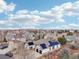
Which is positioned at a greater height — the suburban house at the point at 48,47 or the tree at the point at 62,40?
the tree at the point at 62,40

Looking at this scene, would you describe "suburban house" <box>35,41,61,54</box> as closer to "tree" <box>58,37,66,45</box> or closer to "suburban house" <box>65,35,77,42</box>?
"tree" <box>58,37,66,45</box>

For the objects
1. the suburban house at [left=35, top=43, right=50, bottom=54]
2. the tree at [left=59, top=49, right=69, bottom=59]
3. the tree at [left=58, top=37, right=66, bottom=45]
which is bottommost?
the tree at [left=59, top=49, right=69, bottom=59]

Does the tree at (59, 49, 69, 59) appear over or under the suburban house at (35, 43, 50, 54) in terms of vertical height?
under

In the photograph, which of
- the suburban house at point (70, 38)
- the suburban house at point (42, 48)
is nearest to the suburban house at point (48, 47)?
the suburban house at point (42, 48)

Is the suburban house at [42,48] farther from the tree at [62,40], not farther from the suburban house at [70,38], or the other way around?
the suburban house at [70,38]

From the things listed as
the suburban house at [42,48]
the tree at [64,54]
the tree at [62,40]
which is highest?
the tree at [62,40]

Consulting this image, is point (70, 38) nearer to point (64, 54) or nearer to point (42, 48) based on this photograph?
point (64, 54)

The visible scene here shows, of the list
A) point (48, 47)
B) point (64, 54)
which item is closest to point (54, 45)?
point (48, 47)

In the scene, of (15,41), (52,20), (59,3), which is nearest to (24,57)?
(15,41)

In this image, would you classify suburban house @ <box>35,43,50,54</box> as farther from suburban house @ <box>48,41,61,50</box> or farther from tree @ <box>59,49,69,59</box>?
tree @ <box>59,49,69,59</box>

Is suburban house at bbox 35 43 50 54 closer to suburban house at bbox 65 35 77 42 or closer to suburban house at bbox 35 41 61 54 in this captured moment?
suburban house at bbox 35 41 61 54

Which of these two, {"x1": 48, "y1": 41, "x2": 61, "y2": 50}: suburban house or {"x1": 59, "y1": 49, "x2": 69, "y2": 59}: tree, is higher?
{"x1": 48, "y1": 41, "x2": 61, "y2": 50}: suburban house

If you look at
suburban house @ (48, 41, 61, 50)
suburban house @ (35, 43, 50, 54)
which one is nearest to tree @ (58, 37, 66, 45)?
suburban house @ (48, 41, 61, 50)
